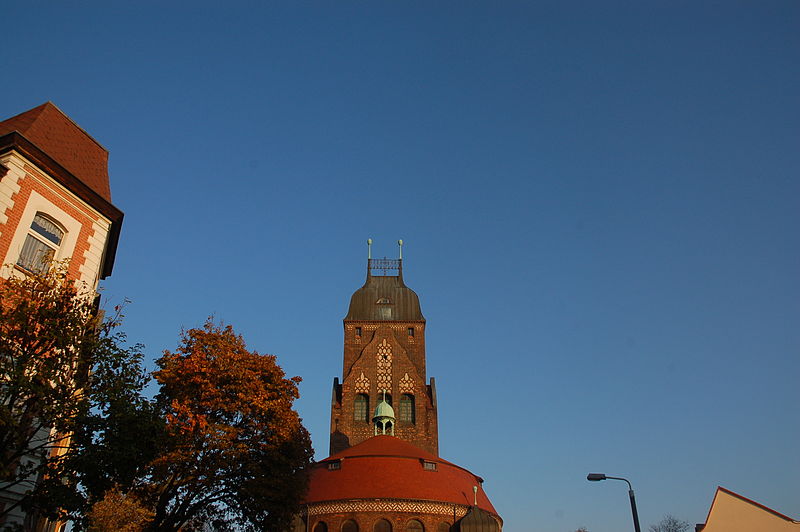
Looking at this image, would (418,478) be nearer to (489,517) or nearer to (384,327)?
(489,517)

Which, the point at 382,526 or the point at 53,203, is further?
the point at 382,526

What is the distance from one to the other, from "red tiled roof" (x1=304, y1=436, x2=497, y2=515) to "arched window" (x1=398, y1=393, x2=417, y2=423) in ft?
39.6

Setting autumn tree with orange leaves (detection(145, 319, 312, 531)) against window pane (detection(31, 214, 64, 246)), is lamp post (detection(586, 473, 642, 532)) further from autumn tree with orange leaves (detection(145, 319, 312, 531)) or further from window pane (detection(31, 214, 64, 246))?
window pane (detection(31, 214, 64, 246))

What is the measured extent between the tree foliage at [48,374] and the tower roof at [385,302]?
158 feet

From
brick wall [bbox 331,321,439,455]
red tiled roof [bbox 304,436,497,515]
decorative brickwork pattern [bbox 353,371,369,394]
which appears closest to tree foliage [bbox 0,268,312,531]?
red tiled roof [bbox 304,436,497,515]

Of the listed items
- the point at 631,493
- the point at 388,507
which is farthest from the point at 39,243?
the point at 388,507

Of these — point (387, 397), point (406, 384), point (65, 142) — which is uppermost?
point (406, 384)

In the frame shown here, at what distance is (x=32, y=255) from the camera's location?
16891 millimetres

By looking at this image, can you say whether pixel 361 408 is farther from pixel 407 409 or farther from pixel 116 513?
pixel 116 513

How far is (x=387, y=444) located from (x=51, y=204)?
33.6m

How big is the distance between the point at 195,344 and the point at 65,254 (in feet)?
25.4

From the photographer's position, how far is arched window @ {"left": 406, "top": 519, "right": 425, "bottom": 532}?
1553 inches

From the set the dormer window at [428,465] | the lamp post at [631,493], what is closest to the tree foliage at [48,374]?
the lamp post at [631,493]

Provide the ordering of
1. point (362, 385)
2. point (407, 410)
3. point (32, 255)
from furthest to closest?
point (362, 385)
point (407, 410)
point (32, 255)
